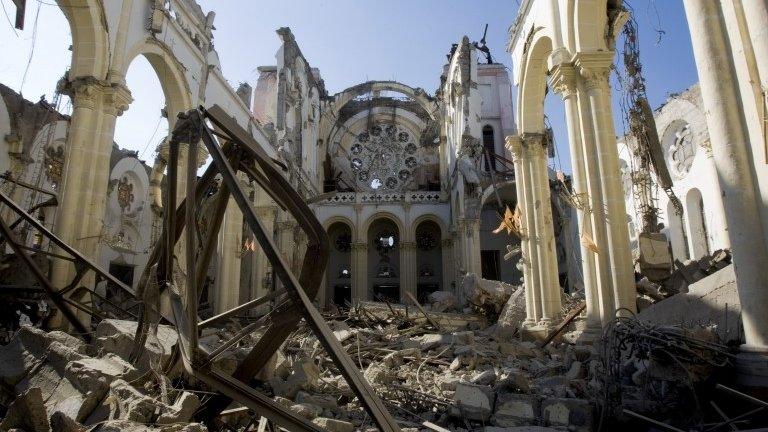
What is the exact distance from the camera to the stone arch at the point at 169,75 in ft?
34.4

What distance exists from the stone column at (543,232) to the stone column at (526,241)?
12cm

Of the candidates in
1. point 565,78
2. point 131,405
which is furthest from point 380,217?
point 131,405

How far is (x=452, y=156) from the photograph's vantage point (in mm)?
22766

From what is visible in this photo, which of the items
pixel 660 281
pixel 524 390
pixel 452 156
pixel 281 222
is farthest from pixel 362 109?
pixel 524 390

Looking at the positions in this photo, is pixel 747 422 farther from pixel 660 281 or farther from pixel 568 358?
pixel 660 281

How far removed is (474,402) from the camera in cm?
427

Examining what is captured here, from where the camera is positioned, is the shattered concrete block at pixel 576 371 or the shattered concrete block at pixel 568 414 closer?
the shattered concrete block at pixel 568 414

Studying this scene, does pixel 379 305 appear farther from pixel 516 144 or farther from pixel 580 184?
pixel 580 184

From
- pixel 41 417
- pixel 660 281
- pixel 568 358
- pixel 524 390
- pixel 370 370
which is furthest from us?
pixel 660 281

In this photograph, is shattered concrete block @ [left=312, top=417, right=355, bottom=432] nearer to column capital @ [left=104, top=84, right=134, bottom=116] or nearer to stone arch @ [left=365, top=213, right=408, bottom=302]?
column capital @ [left=104, top=84, right=134, bottom=116]

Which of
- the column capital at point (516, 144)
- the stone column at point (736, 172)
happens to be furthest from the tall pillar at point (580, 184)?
the stone column at point (736, 172)

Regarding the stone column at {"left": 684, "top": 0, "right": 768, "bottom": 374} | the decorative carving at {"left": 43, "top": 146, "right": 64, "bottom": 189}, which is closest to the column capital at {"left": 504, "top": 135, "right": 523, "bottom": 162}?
the stone column at {"left": 684, "top": 0, "right": 768, "bottom": 374}

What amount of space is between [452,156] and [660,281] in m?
15.4

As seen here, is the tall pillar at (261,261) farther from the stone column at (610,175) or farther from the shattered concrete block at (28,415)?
the shattered concrete block at (28,415)
